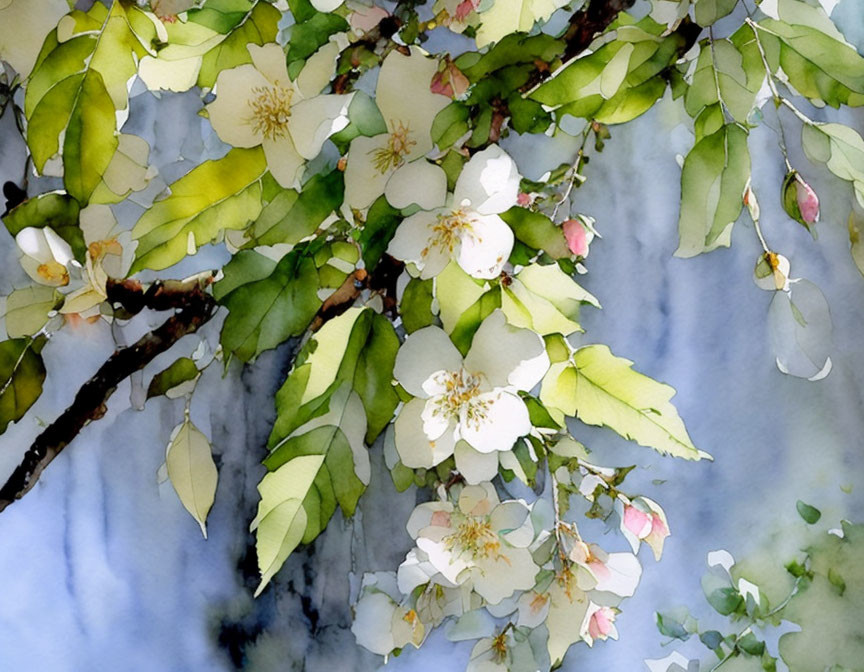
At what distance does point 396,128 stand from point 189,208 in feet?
0.30

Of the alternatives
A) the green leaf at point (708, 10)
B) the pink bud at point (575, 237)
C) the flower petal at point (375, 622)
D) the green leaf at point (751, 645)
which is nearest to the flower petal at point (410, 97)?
the green leaf at point (708, 10)

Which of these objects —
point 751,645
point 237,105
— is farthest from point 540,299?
point 751,645

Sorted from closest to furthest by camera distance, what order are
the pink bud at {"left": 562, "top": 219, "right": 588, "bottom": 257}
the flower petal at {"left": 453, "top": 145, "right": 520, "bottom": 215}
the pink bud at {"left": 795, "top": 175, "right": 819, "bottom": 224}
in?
the flower petal at {"left": 453, "top": 145, "right": 520, "bottom": 215} → the pink bud at {"left": 795, "top": 175, "right": 819, "bottom": 224} → the pink bud at {"left": 562, "top": 219, "right": 588, "bottom": 257}

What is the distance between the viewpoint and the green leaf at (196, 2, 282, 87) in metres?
0.35

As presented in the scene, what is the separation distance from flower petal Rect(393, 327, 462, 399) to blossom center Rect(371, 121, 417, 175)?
0.19 feet

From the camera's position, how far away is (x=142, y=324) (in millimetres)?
567

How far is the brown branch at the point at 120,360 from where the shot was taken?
427 millimetres

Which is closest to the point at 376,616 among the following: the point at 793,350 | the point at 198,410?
the point at 198,410

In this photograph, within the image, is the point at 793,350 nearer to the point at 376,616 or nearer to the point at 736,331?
the point at 736,331

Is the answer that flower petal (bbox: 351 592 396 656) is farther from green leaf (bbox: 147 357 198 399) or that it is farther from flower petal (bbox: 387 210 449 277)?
flower petal (bbox: 387 210 449 277)

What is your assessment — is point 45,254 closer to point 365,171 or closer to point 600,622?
point 365,171

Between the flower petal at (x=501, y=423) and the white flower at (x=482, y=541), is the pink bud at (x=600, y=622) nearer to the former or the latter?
the white flower at (x=482, y=541)

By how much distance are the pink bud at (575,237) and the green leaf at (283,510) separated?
8.7 inches

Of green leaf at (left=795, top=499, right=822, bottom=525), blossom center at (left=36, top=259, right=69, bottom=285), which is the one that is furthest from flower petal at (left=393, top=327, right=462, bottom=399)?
green leaf at (left=795, top=499, right=822, bottom=525)
